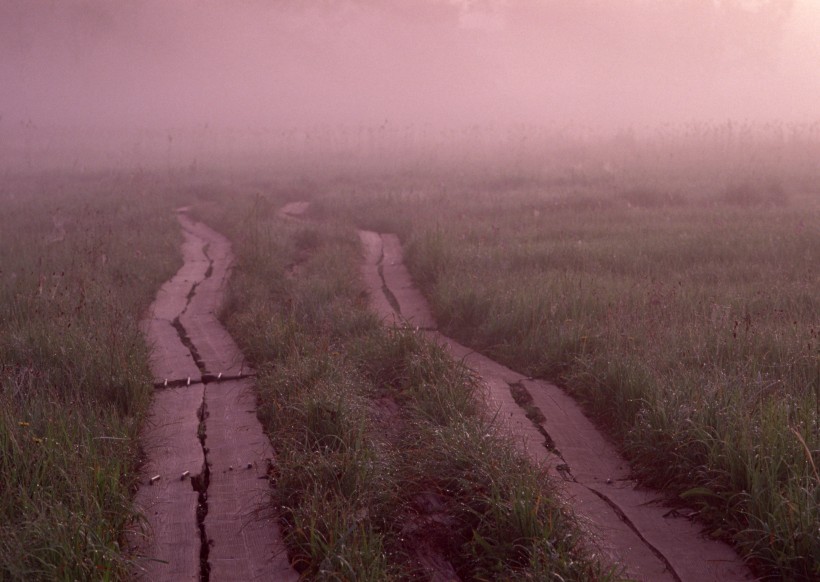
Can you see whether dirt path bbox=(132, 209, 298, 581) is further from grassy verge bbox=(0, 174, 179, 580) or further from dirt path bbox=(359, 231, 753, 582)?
dirt path bbox=(359, 231, 753, 582)

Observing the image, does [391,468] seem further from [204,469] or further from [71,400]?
[71,400]

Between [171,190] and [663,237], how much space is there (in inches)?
432

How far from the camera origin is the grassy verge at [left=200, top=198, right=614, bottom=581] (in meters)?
2.99

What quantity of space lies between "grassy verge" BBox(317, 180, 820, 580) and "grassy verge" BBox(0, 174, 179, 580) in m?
2.56

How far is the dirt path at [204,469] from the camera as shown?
10.3 feet

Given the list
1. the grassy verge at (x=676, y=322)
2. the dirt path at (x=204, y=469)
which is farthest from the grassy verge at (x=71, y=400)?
the grassy verge at (x=676, y=322)

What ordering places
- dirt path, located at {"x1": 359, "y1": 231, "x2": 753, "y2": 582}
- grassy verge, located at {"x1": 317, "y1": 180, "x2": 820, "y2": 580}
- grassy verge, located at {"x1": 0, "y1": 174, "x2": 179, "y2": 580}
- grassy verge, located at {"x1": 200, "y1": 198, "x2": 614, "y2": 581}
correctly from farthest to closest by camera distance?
grassy verge, located at {"x1": 317, "y1": 180, "x2": 820, "y2": 580} → dirt path, located at {"x1": 359, "y1": 231, "x2": 753, "y2": 582} → grassy verge, located at {"x1": 200, "y1": 198, "x2": 614, "y2": 581} → grassy verge, located at {"x1": 0, "y1": 174, "x2": 179, "y2": 580}

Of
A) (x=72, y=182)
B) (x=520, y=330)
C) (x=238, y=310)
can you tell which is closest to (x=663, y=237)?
(x=520, y=330)

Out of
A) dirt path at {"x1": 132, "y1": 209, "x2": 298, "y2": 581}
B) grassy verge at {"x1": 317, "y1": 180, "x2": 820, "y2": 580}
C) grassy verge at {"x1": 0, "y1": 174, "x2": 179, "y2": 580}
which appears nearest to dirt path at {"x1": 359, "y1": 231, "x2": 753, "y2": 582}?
grassy verge at {"x1": 317, "y1": 180, "x2": 820, "y2": 580}

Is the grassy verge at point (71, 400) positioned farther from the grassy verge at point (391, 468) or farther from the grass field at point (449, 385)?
the grassy verge at point (391, 468)

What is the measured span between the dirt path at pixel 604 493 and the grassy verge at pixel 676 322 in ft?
0.35

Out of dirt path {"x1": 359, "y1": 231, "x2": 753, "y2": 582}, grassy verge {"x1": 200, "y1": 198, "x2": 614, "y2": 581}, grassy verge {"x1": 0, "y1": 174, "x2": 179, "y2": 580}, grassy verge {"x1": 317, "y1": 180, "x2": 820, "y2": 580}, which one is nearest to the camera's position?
grassy verge {"x1": 0, "y1": 174, "x2": 179, "y2": 580}

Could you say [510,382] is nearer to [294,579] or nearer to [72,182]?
[294,579]

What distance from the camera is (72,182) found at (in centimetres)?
1812
